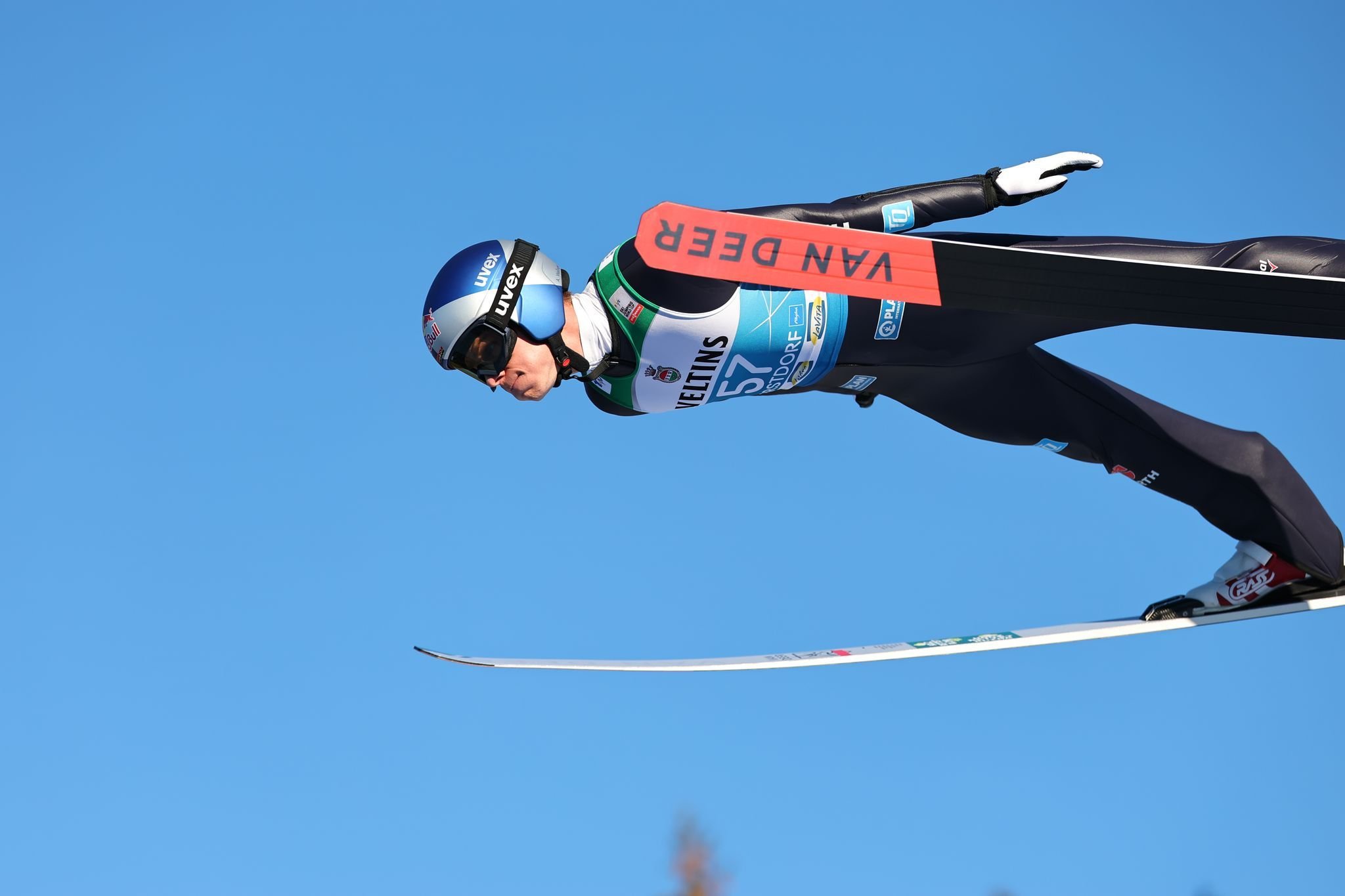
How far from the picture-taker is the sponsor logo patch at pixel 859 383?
5.04 m

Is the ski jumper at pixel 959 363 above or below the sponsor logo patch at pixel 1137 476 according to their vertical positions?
above

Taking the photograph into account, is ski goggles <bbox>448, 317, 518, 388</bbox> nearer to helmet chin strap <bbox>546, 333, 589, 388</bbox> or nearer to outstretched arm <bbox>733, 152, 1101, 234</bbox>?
helmet chin strap <bbox>546, 333, 589, 388</bbox>

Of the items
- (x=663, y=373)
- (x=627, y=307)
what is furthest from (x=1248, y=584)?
(x=627, y=307)

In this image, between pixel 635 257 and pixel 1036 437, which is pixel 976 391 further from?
pixel 635 257

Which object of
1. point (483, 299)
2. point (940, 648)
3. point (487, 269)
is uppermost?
point (487, 269)

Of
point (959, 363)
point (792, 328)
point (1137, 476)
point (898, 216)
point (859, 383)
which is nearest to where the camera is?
point (898, 216)

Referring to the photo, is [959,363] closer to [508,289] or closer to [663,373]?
[663,373]

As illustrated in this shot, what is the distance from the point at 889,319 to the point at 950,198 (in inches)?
19.4

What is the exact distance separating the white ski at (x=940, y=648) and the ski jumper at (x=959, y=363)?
0.85 ft

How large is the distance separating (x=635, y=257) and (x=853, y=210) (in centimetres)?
77

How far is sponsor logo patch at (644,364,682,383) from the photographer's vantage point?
183 inches

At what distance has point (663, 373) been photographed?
466cm

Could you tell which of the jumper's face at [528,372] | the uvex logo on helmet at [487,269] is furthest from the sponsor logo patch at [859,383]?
the uvex logo on helmet at [487,269]

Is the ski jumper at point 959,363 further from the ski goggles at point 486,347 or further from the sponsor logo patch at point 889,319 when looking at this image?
the ski goggles at point 486,347
